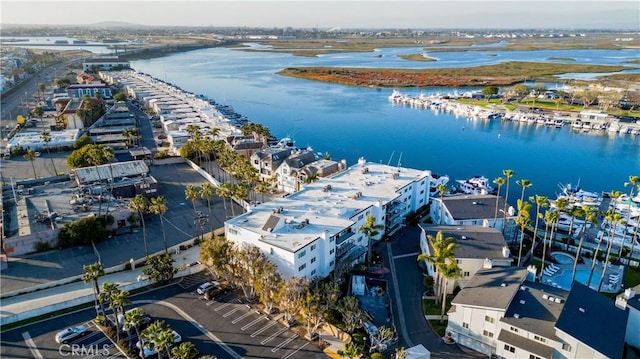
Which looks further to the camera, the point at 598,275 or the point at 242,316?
the point at 598,275

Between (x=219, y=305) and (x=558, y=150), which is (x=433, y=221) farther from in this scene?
(x=558, y=150)

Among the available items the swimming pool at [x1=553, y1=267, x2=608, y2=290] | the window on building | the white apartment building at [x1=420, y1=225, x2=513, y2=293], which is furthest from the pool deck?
the window on building

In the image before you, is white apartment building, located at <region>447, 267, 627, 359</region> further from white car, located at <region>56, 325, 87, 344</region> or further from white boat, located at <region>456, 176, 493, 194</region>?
white boat, located at <region>456, 176, 493, 194</region>

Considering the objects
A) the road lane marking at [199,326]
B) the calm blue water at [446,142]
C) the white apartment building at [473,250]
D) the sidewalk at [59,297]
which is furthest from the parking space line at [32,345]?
the calm blue water at [446,142]

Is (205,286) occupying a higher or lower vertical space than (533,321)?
lower

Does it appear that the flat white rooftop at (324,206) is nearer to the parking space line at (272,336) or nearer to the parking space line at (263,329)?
the parking space line at (263,329)

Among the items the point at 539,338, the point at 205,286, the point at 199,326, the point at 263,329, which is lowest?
the point at 263,329


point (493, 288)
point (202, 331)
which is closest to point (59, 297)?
point (202, 331)

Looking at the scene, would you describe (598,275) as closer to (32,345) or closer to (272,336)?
(272,336)
